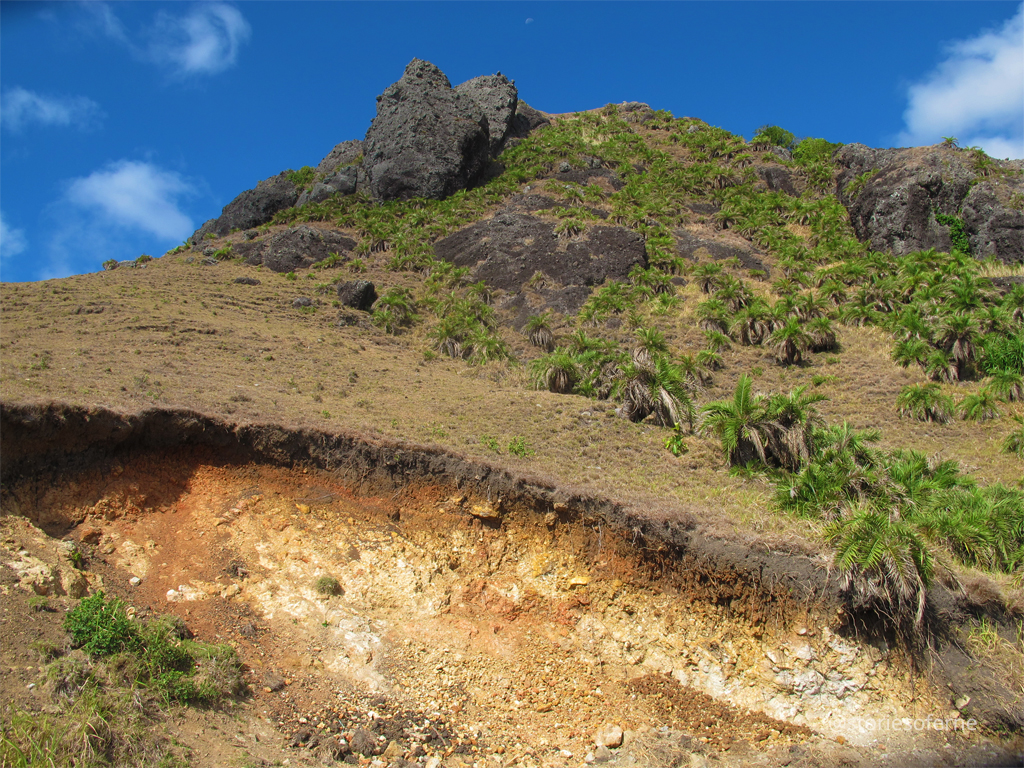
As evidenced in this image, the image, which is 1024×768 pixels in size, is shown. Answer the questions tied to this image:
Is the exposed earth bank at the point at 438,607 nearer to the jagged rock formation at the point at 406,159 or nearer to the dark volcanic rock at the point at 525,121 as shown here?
the jagged rock formation at the point at 406,159

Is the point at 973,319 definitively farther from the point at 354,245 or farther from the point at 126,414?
the point at 354,245

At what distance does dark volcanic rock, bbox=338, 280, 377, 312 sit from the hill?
0.18 m

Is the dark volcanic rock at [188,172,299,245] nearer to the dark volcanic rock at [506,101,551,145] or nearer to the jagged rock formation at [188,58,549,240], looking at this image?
the jagged rock formation at [188,58,549,240]

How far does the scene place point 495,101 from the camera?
6212 cm

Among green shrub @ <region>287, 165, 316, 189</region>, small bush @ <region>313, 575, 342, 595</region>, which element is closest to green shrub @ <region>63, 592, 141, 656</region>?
small bush @ <region>313, 575, 342, 595</region>

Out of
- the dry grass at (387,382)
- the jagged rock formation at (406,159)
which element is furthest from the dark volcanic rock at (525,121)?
the dry grass at (387,382)

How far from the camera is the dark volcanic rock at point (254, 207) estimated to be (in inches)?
1966

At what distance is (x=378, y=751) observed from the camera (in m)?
8.90

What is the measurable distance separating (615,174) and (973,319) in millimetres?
34139

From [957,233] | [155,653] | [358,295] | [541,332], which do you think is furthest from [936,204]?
[155,653]

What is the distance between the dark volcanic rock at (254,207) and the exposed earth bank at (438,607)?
137 feet

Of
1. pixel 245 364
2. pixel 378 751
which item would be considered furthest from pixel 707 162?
pixel 378 751

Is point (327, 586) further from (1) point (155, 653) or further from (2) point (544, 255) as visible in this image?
(2) point (544, 255)

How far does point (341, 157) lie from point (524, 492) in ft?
180
